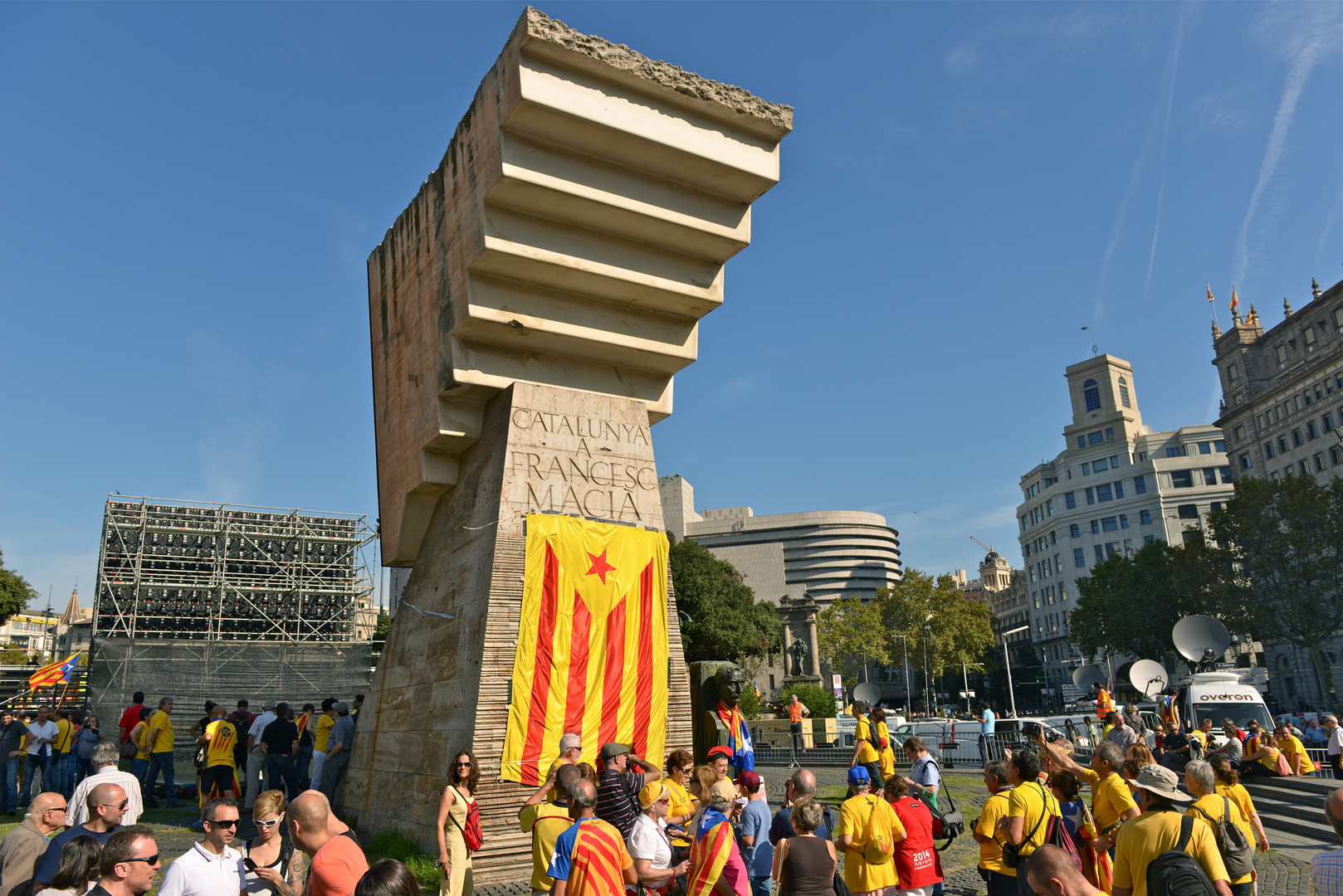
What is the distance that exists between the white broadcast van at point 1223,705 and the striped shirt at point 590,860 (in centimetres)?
2011

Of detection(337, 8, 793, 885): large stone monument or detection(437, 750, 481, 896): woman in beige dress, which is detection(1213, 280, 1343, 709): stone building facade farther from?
detection(437, 750, 481, 896): woman in beige dress

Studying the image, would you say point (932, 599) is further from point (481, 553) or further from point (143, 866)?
point (143, 866)

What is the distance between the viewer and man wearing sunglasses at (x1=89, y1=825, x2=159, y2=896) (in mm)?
4031

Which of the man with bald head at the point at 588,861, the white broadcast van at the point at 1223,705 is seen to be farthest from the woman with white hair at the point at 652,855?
the white broadcast van at the point at 1223,705

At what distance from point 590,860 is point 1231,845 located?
158 inches

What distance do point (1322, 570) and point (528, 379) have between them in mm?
41424

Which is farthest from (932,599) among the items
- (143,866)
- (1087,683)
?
(143,866)

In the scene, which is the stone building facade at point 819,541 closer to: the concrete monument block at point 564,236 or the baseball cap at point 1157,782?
the concrete monument block at point 564,236

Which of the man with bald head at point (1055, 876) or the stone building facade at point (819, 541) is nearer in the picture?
the man with bald head at point (1055, 876)

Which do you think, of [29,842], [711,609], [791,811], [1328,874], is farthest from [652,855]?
[711,609]

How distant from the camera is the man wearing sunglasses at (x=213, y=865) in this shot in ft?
14.1

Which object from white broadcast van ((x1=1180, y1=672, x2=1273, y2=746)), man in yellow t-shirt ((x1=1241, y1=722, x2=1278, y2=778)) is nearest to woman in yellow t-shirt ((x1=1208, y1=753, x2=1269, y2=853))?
man in yellow t-shirt ((x1=1241, y1=722, x2=1278, y2=778))

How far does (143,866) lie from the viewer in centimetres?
413

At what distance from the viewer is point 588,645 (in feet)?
36.9
